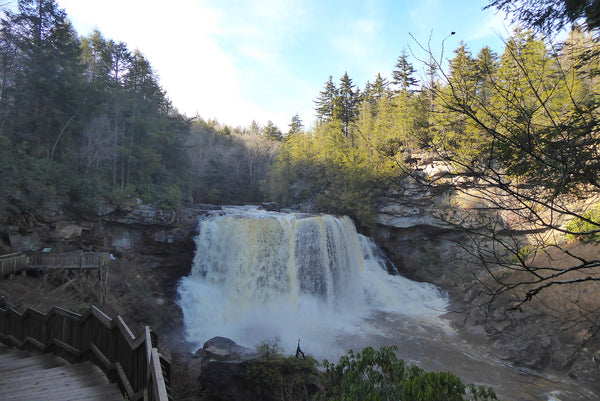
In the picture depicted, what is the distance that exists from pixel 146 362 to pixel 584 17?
6071mm

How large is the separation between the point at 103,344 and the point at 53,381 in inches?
29.0

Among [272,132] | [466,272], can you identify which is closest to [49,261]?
[466,272]

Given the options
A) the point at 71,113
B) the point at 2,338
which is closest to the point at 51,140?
the point at 71,113

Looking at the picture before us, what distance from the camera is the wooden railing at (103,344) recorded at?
3.23 meters

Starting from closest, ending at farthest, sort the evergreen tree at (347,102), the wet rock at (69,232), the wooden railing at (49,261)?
the wooden railing at (49,261)
the wet rock at (69,232)
the evergreen tree at (347,102)

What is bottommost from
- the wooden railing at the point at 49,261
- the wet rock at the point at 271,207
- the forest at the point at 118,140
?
the wooden railing at the point at 49,261

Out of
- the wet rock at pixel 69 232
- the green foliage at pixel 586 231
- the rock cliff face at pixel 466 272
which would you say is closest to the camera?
the green foliage at pixel 586 231

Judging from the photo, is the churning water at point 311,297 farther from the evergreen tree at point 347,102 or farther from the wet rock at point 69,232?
the evergreen tree at point 347,102

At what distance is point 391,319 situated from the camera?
15.0m

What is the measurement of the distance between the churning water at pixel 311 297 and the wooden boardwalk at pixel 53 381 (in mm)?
7783

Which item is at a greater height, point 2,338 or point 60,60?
point 60,60

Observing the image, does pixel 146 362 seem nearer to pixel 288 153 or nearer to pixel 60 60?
pixel 60 60

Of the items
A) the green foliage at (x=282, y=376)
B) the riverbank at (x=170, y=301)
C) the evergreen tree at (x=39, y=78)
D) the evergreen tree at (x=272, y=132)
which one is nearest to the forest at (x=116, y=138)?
the evergreen tree at (x=39, y=78)

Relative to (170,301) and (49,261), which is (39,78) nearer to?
(49,261)
